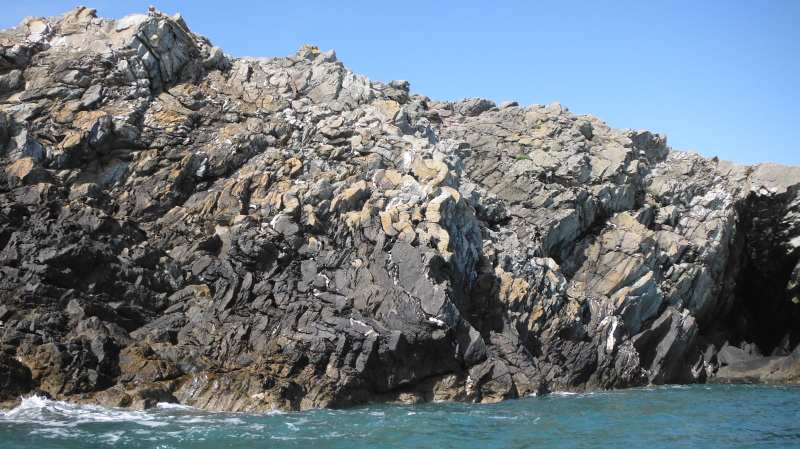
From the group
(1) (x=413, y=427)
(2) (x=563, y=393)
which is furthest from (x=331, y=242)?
(2) (x=563, y=393)

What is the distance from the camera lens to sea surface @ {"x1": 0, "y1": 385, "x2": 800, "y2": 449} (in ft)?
61.2

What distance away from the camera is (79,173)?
34.3 metres

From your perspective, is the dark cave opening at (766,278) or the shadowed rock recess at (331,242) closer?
the shadowed rock recess at (331,242)

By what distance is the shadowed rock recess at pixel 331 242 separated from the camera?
26.5 m

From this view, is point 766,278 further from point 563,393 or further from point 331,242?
point 331,242

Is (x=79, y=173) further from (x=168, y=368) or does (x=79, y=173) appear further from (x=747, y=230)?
(x=747, y=230)

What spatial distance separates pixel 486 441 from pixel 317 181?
19.3 meters

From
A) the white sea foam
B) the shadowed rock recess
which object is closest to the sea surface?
the shadowed rock recess

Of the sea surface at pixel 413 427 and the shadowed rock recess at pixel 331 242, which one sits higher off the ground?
the shadowed rock recess at pixel 331 242

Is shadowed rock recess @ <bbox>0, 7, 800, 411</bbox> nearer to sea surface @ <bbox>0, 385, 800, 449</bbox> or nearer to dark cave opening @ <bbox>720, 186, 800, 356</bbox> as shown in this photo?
dark cave opening @ <bbox>720, 186, 800, 356</bbox>

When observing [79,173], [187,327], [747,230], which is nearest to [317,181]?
[187,327]

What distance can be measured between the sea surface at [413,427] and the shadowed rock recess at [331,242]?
1694 millimetres

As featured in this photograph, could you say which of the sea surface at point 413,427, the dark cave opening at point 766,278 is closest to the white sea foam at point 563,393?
the sea surface at point 413,427

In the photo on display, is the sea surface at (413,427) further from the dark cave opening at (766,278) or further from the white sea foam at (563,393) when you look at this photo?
the dark cave opening at (766,278)
